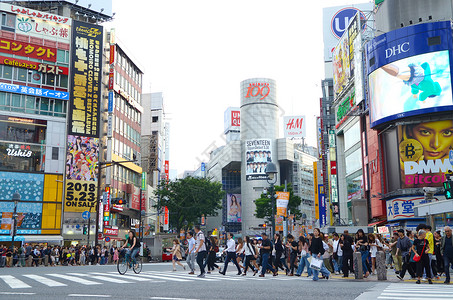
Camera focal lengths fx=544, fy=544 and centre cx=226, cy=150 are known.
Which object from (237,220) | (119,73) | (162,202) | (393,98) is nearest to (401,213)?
(393,98)

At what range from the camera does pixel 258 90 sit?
→ 12588 cm

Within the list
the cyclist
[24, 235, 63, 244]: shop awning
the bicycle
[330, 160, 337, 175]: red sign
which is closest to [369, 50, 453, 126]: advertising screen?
[330, 160, 337, 175]: red sign

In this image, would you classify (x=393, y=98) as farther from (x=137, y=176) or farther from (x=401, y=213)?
(x=137, y=176)

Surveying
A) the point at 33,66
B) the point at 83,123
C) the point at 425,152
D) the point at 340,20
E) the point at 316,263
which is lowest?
the point at 316,263

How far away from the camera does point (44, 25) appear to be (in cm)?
5606

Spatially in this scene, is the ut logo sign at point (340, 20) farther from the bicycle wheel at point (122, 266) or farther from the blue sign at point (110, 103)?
the bicycle wheel at point (122, 266)

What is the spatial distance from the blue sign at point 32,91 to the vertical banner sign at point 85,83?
3.70ft

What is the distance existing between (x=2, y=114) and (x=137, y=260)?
120ft

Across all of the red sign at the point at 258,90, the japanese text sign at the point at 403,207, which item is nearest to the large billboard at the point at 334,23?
the red sign at the point at 258,90

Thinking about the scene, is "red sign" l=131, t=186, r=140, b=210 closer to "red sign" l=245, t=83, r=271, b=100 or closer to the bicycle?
the bicycle

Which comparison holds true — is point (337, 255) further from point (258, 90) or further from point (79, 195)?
point (258, 90)

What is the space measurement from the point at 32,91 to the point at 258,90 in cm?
7689

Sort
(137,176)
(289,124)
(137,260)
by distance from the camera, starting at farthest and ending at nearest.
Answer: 1. (289,124)
2. (137,176)
3. (137,260)

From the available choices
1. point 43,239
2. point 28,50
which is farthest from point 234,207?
point 28,50
